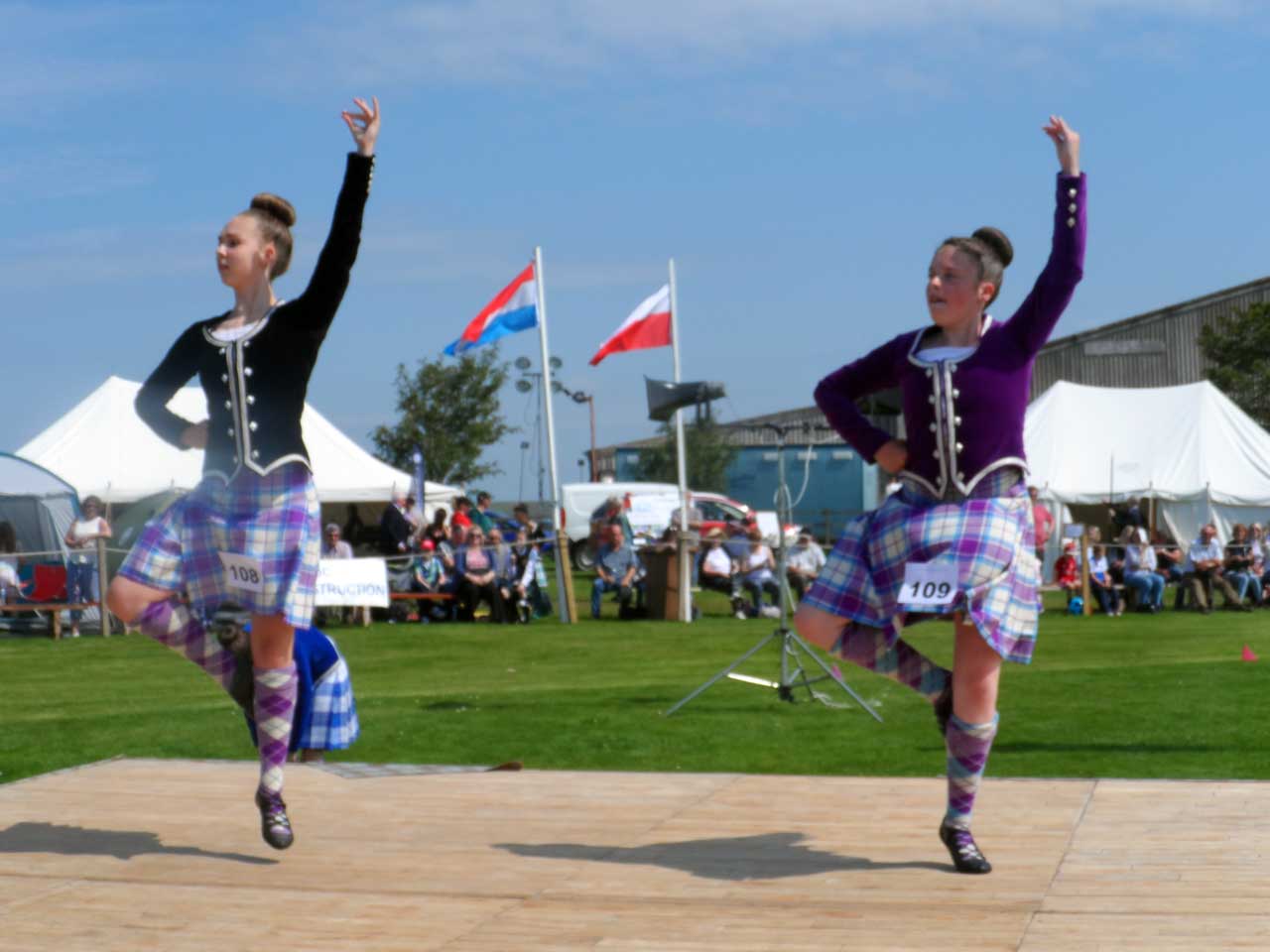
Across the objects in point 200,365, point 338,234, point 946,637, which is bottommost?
point 946,637

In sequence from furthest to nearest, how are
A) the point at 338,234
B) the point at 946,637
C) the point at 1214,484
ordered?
the point at 1214,484
the point at 946,637
the point at 338,234

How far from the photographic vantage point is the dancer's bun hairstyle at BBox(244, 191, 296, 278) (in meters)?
5.18

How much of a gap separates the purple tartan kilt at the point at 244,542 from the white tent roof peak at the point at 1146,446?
958 inches

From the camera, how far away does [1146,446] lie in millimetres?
28984

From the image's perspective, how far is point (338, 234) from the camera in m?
4.99

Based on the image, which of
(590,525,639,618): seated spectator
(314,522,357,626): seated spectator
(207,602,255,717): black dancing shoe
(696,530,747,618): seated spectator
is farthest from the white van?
(207,602,255,717): black dancing shoe

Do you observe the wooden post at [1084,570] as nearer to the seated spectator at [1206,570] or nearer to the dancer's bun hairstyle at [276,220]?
the seated spectator at [1206,570]

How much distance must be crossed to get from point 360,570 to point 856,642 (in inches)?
544

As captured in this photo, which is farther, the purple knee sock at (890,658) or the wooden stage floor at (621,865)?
the purple knee sock at (890,658)

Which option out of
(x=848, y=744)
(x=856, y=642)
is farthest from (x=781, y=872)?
(x=848, y=744)

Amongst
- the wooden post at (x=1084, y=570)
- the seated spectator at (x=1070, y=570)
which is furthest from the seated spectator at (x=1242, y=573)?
the wooden post at (x=1084, y=570)

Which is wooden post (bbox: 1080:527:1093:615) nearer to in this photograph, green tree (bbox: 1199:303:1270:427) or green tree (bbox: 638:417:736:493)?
green tree (bbox: 1199:303:1270:427)

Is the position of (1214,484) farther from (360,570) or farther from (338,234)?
(338,234)

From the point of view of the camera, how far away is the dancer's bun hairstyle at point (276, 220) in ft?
17.0
